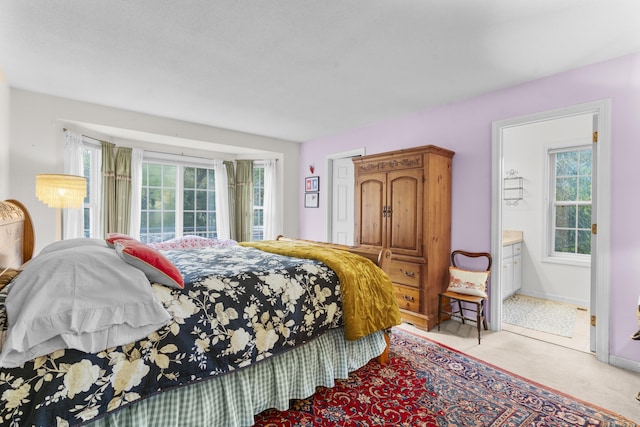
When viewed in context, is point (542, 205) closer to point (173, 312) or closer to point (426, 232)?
point (426, 232)

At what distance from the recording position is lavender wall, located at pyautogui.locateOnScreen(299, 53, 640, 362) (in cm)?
240

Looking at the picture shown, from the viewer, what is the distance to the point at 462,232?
3445mm

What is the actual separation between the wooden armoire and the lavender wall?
0.24m

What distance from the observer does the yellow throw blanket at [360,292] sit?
2084 millimetres

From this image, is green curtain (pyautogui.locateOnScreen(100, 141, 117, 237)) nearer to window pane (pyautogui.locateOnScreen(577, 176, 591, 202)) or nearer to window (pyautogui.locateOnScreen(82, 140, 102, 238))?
window (pyautogui.locateOnScreen(82, 140, 102, 238))

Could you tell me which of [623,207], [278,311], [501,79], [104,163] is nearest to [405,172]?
[501,79]

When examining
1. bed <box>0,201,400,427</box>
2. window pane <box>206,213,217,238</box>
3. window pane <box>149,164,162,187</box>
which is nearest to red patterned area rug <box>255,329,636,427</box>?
bed <box>0,201,400,427</box>

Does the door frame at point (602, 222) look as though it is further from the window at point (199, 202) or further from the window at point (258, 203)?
the window at point (199, 202)

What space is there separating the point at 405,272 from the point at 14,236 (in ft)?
11.1

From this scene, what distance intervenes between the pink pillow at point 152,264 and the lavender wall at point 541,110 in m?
3.06

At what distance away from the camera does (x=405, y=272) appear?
336 cm

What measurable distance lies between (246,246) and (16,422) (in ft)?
6.88

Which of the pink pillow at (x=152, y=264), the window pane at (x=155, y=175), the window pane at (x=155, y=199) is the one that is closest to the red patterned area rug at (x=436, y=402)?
the pink pillow at (x=152, y=264)

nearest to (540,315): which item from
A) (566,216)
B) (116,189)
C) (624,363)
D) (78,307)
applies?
(624,363)
